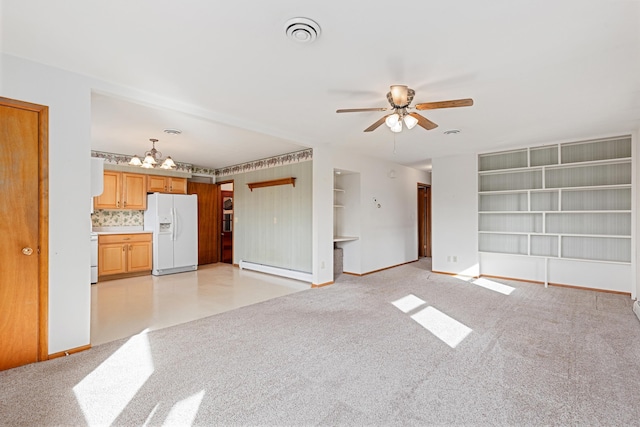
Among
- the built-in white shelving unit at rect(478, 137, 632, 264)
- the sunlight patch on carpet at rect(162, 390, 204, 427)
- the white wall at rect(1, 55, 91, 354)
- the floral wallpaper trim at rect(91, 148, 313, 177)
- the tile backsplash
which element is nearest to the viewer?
the sunlight patch on carpet at rect(162, 390, 204, 427)

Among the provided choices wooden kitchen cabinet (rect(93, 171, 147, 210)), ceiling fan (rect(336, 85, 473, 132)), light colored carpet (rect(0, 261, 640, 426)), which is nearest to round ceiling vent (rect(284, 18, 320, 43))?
ceiling fan (rect(336, 85, 473, 132))

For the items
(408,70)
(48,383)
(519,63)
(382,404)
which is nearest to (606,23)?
(519,63)

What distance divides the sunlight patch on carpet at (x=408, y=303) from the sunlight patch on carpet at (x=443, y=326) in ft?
0.56

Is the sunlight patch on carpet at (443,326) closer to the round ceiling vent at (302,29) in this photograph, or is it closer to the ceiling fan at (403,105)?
the ceiling fan at (403,105)

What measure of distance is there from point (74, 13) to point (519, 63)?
122 inches

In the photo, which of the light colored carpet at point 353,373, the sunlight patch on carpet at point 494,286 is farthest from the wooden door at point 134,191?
the sunlight patch on carpet at point 494,286

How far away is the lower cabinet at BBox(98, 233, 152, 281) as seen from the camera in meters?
5.47

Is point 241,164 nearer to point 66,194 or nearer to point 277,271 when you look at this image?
point 277,271

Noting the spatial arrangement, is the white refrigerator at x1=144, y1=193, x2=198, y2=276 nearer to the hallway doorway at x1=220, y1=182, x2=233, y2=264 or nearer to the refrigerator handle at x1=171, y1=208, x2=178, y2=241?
the refrigerator handle at x1=171, y1=208, x2=178, y2=241

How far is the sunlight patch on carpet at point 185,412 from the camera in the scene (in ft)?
5.61

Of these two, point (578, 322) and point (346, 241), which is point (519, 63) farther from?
point (346, 241)

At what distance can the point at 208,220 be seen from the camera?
24.5 feet

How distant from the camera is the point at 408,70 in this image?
254 cm

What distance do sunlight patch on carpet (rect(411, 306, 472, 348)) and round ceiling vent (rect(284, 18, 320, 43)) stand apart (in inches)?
107
